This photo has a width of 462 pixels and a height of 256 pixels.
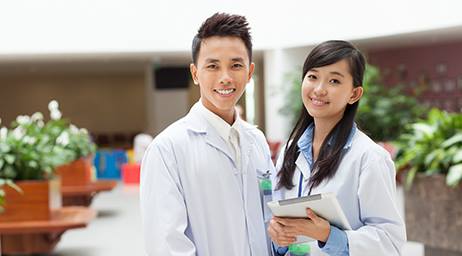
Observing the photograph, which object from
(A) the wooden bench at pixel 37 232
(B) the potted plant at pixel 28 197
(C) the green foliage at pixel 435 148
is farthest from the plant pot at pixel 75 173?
(C) the green foliage at pixel 435 148

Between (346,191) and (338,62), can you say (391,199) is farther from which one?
(338,62)

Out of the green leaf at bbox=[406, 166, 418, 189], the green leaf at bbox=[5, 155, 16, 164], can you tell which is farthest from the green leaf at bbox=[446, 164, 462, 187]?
the green leaf at bbox=[5, 155, 16, 164]

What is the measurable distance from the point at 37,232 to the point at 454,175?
4.11m

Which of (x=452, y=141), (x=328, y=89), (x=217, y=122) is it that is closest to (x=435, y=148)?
(x=452, y=141)

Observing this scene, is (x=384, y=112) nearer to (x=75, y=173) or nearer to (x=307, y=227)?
(x=75, y=173)

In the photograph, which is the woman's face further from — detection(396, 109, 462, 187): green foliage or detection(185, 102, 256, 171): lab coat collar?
detection(396, 109, 462, 187): green foliage

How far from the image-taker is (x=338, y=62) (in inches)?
90.9

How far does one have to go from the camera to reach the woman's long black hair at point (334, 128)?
7.51 feet

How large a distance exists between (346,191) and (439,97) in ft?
48.6

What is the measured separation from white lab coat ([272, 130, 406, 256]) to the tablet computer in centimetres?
7

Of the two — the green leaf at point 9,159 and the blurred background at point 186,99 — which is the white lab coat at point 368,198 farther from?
the green leaf at point 9,159

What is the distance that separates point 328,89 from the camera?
2.32 meters

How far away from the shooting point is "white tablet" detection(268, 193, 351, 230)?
2.03m

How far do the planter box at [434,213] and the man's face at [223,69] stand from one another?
4266 millimetres
